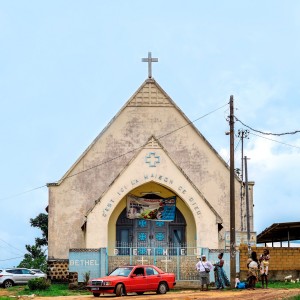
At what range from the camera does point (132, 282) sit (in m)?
28.5

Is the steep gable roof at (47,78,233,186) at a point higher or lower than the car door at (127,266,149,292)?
higher

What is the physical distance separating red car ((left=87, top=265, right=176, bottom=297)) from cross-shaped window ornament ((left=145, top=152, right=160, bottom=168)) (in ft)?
30.6

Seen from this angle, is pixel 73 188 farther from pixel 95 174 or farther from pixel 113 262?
pixel 113 262

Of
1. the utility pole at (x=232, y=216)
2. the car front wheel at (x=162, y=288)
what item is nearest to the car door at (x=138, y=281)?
the car front wheel at (x=162, y=288)

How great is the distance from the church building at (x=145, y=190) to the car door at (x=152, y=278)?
619 cm

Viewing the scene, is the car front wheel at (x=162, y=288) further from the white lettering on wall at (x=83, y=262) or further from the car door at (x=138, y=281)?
the white lettering on wall at (x=83, y=262)

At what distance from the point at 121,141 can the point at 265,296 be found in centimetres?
1758

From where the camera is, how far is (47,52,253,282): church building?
37750 millimetres

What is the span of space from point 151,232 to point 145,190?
2.27 metres

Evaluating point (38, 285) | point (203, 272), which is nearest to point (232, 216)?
point (203, 272)

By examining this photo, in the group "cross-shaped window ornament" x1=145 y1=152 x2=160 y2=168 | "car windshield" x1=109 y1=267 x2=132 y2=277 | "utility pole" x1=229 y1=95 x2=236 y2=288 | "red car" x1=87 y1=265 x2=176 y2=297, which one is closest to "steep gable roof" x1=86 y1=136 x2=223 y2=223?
"cross-shaped window ornament" x1=145 y1=152 x2=160 y2=168

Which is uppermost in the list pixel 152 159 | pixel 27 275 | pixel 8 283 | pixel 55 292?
pixel 152 159

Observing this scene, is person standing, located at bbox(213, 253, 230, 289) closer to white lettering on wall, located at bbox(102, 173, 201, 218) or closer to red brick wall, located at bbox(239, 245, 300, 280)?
red brick wall, located at bbox(239, 245, 300, 280)

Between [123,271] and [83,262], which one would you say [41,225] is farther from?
[123,271]
